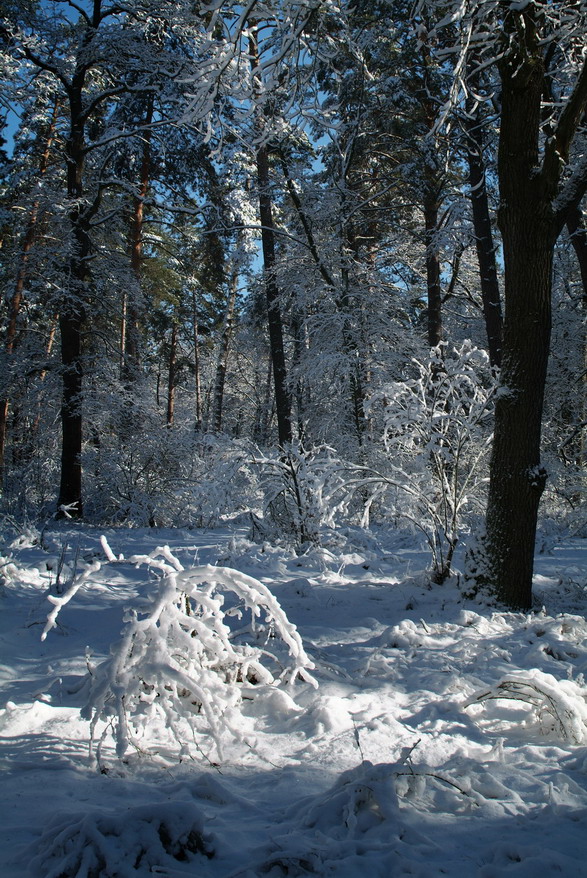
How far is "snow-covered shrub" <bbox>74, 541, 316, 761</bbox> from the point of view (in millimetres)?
2010

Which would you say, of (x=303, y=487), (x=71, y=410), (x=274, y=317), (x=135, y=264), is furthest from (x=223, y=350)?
(x=303, y=487)

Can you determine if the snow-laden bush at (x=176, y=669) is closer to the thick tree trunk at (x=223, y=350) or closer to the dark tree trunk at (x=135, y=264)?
the dark tree trunk at (x=135, y=264)

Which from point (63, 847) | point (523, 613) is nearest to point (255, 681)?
point (63, 847)

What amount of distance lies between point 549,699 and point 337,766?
Result: 1.03 m

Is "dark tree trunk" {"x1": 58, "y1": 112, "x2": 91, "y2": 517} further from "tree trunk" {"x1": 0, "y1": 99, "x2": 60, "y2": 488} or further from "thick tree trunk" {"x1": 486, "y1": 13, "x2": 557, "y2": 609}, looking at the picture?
"thick tree trunk" {"x1": 486, "y1": 13, "x2": 557, "y2": 609}

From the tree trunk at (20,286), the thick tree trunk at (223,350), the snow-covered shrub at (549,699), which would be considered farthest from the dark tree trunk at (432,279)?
the snow-covered shrub at (549,699)

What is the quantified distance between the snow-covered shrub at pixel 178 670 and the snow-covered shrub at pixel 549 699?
97 cm

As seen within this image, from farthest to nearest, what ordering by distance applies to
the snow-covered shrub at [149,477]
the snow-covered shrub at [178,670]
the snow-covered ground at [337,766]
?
the snow-covered shrub at [149,477], the snow-covered shrub at [178,670], the snow-covered ground at [337,766]

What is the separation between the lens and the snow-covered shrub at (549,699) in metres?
2.36

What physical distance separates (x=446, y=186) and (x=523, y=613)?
31.6 ft

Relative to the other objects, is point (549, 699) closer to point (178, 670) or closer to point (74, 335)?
point (178, 670)

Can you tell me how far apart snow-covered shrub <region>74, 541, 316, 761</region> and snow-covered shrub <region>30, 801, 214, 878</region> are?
34 centimetres

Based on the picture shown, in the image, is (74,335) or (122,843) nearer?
(122,843)

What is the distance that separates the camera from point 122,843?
148 cm
